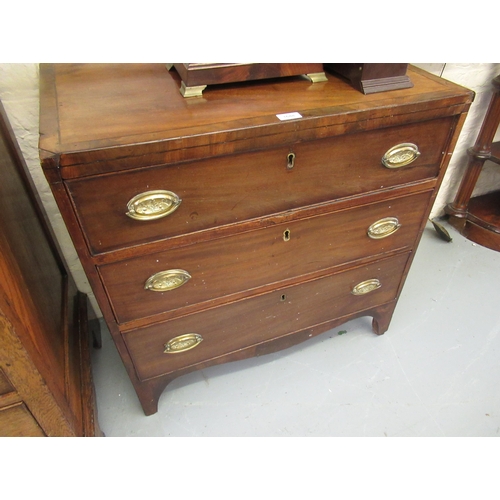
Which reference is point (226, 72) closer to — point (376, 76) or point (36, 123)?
point (376, 76)

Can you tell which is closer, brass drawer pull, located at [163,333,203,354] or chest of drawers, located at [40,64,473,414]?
chest of drawers, located at [40,64,473,414]

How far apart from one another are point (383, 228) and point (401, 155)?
0.22 m

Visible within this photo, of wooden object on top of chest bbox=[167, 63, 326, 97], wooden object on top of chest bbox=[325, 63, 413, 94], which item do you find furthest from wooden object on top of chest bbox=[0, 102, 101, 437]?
wooden object on top of chest bbox=[325, 63, 413, 94]

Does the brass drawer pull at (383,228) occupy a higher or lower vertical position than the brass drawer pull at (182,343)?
higher

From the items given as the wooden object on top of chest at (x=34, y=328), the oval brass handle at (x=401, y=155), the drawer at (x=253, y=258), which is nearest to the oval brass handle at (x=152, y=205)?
the drawer at (x=253, y=258)

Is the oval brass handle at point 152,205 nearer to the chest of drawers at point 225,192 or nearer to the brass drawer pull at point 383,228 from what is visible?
the chest of drawers at point 225,192

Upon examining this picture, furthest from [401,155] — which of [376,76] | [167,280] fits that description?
[167,280]

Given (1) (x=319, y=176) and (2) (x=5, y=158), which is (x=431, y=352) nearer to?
(1) (x=319, y=176)

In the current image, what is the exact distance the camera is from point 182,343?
1015 millimetres

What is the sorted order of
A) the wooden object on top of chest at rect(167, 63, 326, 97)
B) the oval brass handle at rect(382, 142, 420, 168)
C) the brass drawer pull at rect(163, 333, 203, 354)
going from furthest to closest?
the brass drawer pull at rect(163, 333, 203, 354) < the oval brass handle at rect(382, 142, 420, 168) < the wooden object on top of chest at rect(167, 63, 326, 97)

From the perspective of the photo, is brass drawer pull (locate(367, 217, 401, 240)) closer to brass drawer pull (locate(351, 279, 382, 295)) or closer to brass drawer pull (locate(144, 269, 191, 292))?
brass drawer pull (locate(351, 279, 382, 295))

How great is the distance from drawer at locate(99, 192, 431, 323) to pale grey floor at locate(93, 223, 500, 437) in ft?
1.43

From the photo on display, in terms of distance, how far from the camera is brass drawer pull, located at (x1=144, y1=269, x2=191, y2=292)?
847 mm

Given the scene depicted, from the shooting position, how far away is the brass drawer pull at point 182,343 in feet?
3.27
